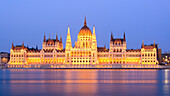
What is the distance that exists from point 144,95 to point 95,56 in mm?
125747

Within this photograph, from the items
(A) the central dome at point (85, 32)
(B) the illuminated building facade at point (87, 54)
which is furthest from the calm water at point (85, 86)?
(A) the central dome at point (85, 32)

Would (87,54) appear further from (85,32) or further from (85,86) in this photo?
(85,86)

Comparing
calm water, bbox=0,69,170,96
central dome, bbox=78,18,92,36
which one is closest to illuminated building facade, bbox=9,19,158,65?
central dome, bbox=78,18,92,36

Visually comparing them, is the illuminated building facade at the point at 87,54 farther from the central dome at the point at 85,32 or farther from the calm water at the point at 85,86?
the calm water at the point at 85,86

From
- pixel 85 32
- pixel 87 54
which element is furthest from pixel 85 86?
pixel 85 32

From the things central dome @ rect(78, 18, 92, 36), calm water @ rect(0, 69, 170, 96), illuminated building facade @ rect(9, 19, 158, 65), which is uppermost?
central dome @ rect(78, 18, 92, 36)

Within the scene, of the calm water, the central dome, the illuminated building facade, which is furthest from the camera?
the central dome

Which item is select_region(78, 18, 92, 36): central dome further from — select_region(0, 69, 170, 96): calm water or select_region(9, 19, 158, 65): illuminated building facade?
select_region(0, 69, 170, 96): calm water

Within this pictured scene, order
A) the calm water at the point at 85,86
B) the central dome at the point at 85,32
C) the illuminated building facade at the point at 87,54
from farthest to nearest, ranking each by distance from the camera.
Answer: the central dome at the point at 85,32 < the illuminated building facade at the point at 87,54 < the calm water at the point at 85,86

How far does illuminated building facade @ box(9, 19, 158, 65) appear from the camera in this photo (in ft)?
555

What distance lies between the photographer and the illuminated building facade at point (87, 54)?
16912 centimetres

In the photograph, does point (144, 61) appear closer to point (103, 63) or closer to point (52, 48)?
point (103, 63)

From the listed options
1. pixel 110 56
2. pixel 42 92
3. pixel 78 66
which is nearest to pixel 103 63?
pixel 110 56

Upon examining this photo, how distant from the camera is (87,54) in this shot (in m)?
170
